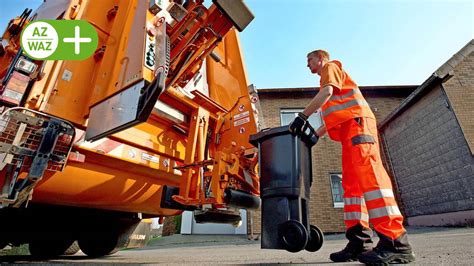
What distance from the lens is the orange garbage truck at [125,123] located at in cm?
173

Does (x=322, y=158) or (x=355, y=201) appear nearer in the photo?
(x=355, y=201)

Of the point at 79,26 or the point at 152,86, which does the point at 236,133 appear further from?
the point at 79,26

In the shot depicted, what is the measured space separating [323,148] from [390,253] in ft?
27.4

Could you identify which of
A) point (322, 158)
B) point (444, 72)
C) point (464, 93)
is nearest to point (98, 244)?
point (322, 158)

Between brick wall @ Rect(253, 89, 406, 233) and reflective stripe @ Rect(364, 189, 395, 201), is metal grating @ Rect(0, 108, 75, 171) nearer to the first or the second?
reflective stripe @ Rect(364, 189, 395, 201)

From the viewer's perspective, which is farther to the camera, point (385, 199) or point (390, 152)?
Answer: point (390, 152)

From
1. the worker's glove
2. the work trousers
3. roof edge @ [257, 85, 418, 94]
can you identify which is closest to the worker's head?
the work trousers

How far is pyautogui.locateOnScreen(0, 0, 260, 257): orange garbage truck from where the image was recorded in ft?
5.66

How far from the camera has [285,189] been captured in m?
1.69

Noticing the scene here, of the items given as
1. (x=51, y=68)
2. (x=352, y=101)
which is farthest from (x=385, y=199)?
(x=51, y=68)

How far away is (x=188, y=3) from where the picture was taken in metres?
2.47

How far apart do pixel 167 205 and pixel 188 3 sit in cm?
170

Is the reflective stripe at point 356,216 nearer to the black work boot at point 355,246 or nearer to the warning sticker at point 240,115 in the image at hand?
the black work boot at point 355,246

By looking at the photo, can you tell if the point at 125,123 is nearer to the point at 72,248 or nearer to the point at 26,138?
the point at 26,138
